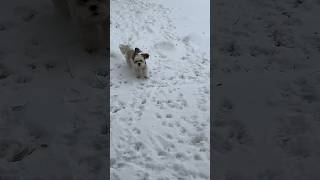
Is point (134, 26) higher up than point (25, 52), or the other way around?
point (134, 26)

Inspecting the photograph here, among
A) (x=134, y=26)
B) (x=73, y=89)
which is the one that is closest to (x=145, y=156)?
(x=73, y=89)

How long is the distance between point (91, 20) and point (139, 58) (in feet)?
3.17

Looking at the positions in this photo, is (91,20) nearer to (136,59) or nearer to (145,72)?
(136,59)

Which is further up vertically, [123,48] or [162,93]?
[123,48]

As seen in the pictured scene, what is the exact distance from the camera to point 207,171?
4645mm

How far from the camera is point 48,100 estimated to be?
5691mm

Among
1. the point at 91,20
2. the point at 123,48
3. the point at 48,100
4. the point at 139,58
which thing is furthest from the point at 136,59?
the point at 48,100

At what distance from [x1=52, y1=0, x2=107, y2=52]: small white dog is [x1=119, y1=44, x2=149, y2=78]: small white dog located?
0.37m

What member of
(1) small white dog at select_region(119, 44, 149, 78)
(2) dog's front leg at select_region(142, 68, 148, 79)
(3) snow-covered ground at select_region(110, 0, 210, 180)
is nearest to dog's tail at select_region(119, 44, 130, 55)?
(1) small white dog at select_region(119, 44, 149, 78)

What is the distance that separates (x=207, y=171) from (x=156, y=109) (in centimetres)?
124

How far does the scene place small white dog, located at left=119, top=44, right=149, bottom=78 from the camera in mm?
6316
